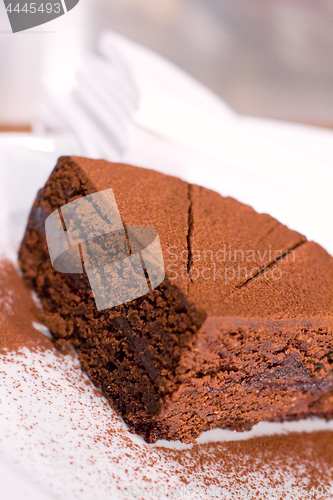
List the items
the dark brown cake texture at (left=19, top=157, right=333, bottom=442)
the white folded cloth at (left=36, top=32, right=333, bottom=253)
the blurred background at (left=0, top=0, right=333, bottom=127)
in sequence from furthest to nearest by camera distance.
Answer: the blurred background at (left=0, top=0, right=333, bottom=127) < the white folded cloth at (left=36, top=32, right=333, bottom=253) < the dark brown cake texture at (left=19, top=157, right=333, bottom=442)

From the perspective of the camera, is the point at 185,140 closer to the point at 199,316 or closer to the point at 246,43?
the point at 199,316

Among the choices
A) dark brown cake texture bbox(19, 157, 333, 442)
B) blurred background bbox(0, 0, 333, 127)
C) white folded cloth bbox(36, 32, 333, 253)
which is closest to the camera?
dark brown cake texture bbox(19, 157, 333, 442)

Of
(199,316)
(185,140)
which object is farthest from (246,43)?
(199,316)

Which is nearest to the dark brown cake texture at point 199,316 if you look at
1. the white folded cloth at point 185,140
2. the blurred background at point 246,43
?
the white folded cloth at point 185,140

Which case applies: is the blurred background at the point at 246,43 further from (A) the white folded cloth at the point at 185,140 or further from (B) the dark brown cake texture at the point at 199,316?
(B) the dark brown cake texture at the point at 199,316

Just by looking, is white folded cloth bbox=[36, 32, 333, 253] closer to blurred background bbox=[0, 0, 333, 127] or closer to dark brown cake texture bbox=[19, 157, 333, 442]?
dark brown cake texture bbox=[19, 157, 333, 442]

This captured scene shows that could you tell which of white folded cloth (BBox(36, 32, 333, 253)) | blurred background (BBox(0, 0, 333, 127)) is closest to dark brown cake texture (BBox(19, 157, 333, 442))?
white folded cloth (BBox(36, 32, 333, 253))
